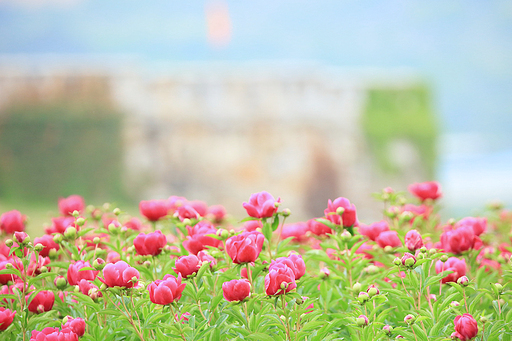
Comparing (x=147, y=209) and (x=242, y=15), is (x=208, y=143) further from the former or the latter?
(x=242, y=15)

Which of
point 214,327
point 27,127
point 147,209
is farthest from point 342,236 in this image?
point 27,127

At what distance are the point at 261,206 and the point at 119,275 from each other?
0.42m

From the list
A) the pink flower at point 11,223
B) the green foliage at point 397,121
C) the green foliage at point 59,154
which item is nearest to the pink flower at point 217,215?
the pink flower at point 11,223

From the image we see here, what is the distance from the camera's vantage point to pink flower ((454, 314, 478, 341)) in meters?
1.07

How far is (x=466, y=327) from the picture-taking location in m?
1.07

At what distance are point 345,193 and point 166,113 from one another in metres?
5.54

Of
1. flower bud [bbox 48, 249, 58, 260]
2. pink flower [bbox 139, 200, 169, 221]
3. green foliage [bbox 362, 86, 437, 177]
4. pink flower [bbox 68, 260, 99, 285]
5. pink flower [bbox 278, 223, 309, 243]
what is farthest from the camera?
green foliage [bbox 362, 86, 437, 177]

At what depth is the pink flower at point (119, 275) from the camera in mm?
1098

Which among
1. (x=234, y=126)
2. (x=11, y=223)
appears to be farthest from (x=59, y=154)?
(x=11, y=223)

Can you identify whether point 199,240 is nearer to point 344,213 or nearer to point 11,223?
point 344,213

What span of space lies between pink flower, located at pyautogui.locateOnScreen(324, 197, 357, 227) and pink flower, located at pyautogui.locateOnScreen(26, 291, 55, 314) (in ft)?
2.44

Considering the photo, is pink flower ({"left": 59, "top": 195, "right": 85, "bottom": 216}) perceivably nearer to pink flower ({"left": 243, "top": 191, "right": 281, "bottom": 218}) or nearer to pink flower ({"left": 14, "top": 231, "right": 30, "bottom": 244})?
pink flower ({"left": 14, "top": 231, "right": 30, "bottom": 244})

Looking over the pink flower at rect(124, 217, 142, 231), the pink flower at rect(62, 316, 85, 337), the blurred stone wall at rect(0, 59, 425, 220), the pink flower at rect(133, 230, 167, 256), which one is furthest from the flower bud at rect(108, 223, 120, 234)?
the blurred stone wall at rect(0, 59, 425, 220)

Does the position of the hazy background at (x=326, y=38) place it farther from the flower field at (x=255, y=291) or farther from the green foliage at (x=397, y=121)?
the flower field at (x=255, y=291)
